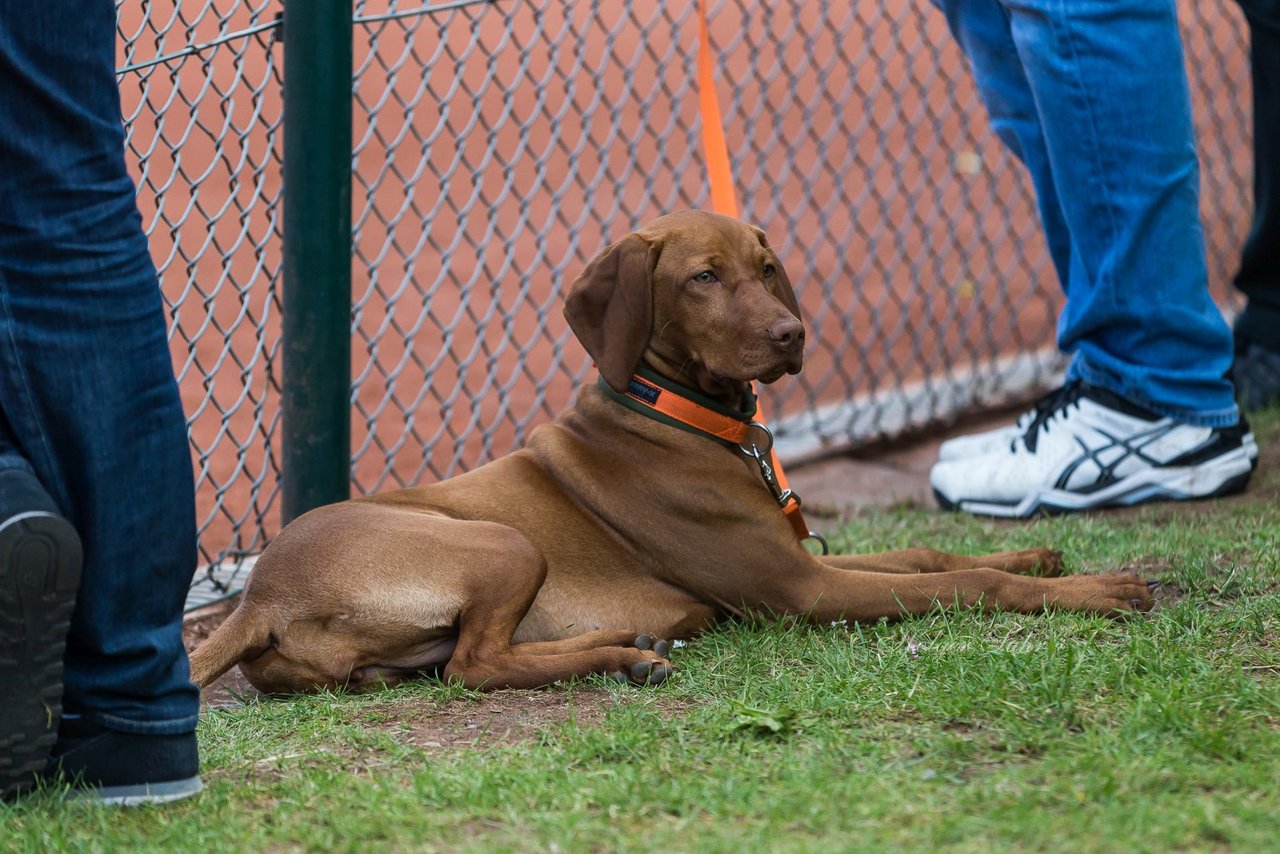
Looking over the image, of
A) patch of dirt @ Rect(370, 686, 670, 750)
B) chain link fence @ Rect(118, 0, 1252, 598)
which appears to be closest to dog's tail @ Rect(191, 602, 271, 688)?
patch of dirt @ Rect(370, 686, 670, 750)

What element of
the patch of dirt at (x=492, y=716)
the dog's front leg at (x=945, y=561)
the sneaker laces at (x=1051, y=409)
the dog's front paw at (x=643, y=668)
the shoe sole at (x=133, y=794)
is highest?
the sneaker laces at (x=1051, y=409)

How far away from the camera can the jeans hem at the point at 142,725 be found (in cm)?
229

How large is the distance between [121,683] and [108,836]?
226mm

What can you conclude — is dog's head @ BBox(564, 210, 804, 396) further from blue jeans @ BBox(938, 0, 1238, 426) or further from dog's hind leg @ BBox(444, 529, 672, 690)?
blue jeans @ BBox(938, 0, 1238, 426)

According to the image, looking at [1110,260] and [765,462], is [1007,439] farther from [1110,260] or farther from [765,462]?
[765,462]

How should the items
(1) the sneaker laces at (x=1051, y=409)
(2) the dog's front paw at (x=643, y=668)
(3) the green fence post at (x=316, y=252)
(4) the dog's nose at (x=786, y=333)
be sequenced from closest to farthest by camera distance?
(2) the dog's front paw at (x=643, y=668) < (4) the dog's nose at (x=786, y=333) < (3) the green fence post at (x=316, y=252) < (1) the sneaker laces at (x=1051, y=409)

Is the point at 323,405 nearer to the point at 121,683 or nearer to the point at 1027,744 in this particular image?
the point at 121,683

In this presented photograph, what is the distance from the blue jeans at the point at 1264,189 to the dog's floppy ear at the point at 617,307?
2.63 m

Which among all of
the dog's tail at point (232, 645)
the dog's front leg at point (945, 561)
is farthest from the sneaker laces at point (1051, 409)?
the dog's tail at point (232, 645)

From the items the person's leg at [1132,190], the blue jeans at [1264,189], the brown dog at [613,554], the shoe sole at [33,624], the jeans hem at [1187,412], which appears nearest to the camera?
the shoe sole at [33,624]

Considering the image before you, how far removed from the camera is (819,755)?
2.42m

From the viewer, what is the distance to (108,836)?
7.25 ft

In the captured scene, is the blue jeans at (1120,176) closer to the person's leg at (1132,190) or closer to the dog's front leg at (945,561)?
the person's leg at (1132,190)

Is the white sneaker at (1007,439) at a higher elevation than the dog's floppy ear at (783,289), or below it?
below
